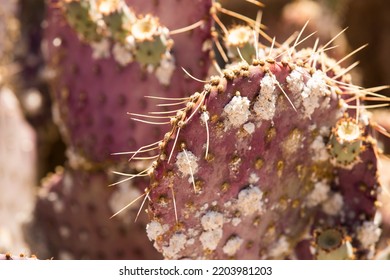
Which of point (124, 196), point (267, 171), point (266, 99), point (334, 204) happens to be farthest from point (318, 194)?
point (124, 196)

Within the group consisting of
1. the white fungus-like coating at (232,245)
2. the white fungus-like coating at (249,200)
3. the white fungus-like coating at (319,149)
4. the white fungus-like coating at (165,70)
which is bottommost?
the white fungus-like coating at (232,245)

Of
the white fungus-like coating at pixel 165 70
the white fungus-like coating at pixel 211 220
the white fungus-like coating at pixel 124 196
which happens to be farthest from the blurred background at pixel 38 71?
the white fungus-like coating at pixel 211 220

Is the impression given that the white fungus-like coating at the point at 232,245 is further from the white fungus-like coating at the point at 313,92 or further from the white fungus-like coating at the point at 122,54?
the white fungus-like coating at the point at 122,54

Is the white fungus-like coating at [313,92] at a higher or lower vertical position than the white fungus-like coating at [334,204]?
higher

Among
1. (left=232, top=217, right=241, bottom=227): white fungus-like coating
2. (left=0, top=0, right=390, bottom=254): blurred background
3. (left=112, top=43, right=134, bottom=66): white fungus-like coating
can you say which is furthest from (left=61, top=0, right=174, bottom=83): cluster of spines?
(left=0, top=0, right=390, bottom=254): blurred background

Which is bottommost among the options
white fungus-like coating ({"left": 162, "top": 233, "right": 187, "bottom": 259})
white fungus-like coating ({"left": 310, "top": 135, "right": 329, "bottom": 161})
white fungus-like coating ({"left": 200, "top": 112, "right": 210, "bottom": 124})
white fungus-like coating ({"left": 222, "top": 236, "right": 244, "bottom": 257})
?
white fungus-like coating ({"left": 222, "top": 236, "right": 244, "bottom": 257})

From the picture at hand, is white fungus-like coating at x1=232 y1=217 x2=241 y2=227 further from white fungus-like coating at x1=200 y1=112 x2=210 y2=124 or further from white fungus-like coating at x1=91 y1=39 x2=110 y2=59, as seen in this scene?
white fungus-like coating at x1=91 y1=39 x2=110 y2=59
